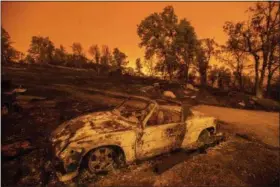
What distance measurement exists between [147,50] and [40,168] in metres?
23.0

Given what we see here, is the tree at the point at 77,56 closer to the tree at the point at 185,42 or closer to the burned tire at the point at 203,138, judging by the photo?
the tree at the point at 185,42

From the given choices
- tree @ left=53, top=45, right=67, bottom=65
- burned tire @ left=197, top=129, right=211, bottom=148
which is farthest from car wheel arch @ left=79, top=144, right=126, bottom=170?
tree @ left=53, top=45, right=67, bottom=65

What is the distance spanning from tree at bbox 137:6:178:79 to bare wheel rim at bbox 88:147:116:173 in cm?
2202

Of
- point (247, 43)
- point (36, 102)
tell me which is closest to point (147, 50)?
point (247, 43)

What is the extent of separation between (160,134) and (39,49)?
205ft

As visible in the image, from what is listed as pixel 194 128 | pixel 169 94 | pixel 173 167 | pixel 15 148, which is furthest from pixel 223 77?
pixel 15 148

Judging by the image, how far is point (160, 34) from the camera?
24750 mm

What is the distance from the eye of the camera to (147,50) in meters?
25.6

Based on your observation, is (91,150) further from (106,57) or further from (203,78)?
(106,57)

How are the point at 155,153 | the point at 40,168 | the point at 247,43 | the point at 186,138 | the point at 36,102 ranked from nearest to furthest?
the point at 40,168 → the point at 155,153 → the point at 186,138 → the point at 36,102 → the point at 247,43

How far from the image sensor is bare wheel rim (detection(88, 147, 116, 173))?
13.1 feet

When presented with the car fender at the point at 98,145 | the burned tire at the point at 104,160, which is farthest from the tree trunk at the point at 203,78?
the burned tire at the point at 104,160

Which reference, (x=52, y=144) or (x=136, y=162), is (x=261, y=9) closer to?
(x=136, y=162)

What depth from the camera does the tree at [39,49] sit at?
183 feet
